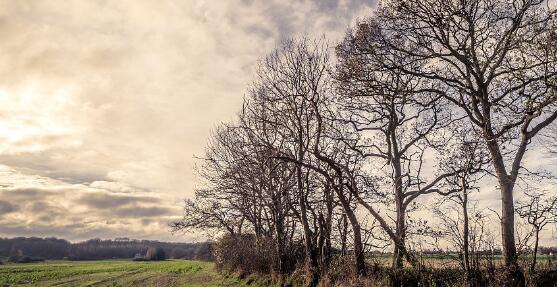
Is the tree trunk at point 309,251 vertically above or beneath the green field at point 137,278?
above

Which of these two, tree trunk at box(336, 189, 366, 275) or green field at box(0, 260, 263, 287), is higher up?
tree trunk at box(336, 189, 366, 275)

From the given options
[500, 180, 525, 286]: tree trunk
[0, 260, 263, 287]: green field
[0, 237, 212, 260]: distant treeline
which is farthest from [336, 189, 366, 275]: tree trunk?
[0, 237, 212, 260]: distant treeline

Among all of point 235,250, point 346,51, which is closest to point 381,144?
point 346,51

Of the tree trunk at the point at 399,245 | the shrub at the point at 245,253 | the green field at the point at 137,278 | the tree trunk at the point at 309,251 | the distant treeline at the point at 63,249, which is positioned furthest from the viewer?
Answer: the distant treeline at the point at 63,249

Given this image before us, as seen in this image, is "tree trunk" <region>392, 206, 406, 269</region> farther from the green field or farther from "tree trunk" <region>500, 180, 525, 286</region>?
the green field

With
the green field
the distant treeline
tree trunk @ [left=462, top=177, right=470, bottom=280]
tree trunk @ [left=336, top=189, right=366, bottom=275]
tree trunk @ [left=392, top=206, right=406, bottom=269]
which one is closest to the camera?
tree trunk @ [left=462, top=177, right=470, bottom=280]

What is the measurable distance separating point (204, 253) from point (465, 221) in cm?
6474

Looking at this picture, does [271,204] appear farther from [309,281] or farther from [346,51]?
[346,51]

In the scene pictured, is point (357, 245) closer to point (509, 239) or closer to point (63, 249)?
point (509, 239)

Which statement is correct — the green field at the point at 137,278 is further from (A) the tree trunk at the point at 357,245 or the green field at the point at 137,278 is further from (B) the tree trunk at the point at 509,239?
(B) the tree trunk at the point at 509,239

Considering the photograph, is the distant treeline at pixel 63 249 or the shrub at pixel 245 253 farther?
the distant treeline at pixel 63 249

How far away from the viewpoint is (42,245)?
522 feet

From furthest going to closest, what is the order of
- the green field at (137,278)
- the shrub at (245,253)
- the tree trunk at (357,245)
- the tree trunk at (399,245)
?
the green field at (137,278)
the shrub at (245,253)
the tree trunk at (357,245)
the tree trunk at (399,245)

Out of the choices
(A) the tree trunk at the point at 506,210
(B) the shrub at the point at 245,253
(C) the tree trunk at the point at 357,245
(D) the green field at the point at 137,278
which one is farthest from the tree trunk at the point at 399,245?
(D) the green field at the point at 137,278
